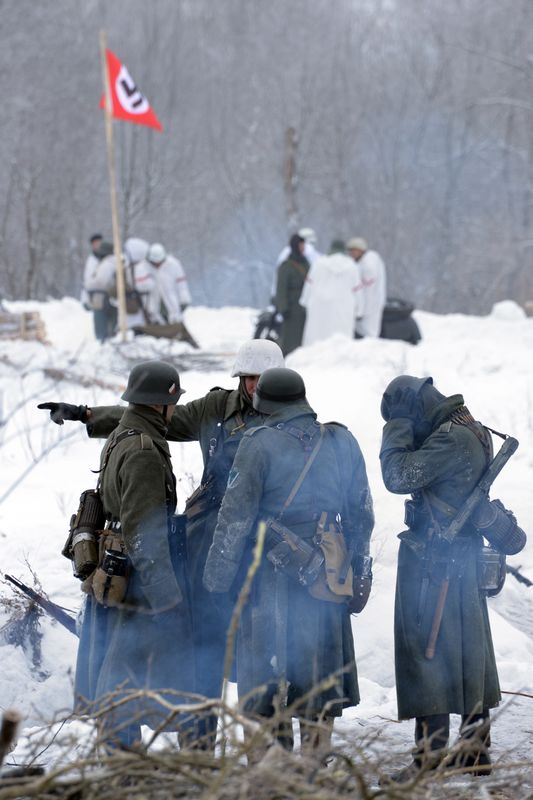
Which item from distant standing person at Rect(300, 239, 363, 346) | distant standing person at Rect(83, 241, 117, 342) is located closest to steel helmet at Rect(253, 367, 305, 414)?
distant standing person at Rect(300, 239, 363, 346)

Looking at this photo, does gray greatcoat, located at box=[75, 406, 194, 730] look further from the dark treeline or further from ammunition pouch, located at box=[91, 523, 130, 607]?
the dark treeline

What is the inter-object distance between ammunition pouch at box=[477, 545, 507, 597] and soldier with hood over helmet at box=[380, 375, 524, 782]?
3 centimetres

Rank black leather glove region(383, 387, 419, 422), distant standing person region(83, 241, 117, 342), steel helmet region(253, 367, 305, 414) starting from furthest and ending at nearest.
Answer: distant standing person region(83, 241, 117, 342), black leather glove region(383, 387, 419, 422), steel helmet region(253, 367, 305, 414)

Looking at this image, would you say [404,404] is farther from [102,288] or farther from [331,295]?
[102,288]

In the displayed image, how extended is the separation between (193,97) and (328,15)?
6.35 meters

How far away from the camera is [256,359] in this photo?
4.72m

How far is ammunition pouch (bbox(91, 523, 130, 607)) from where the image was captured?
4.18 metres

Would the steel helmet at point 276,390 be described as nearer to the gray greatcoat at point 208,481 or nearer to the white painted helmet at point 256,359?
the gray greatcoat at point 208,481

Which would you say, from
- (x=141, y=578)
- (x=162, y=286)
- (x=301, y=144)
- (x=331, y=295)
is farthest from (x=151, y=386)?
(x=301, y=144)

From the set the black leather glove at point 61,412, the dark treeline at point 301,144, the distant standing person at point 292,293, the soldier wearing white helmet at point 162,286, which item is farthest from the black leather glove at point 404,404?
the dark treeline at point 301,144

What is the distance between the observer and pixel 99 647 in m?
4.30

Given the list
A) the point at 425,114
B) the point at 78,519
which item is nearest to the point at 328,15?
the point at 425,114

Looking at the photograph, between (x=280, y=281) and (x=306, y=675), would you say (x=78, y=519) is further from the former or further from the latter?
(x=280, y=281)

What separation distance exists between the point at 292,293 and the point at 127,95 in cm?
344
